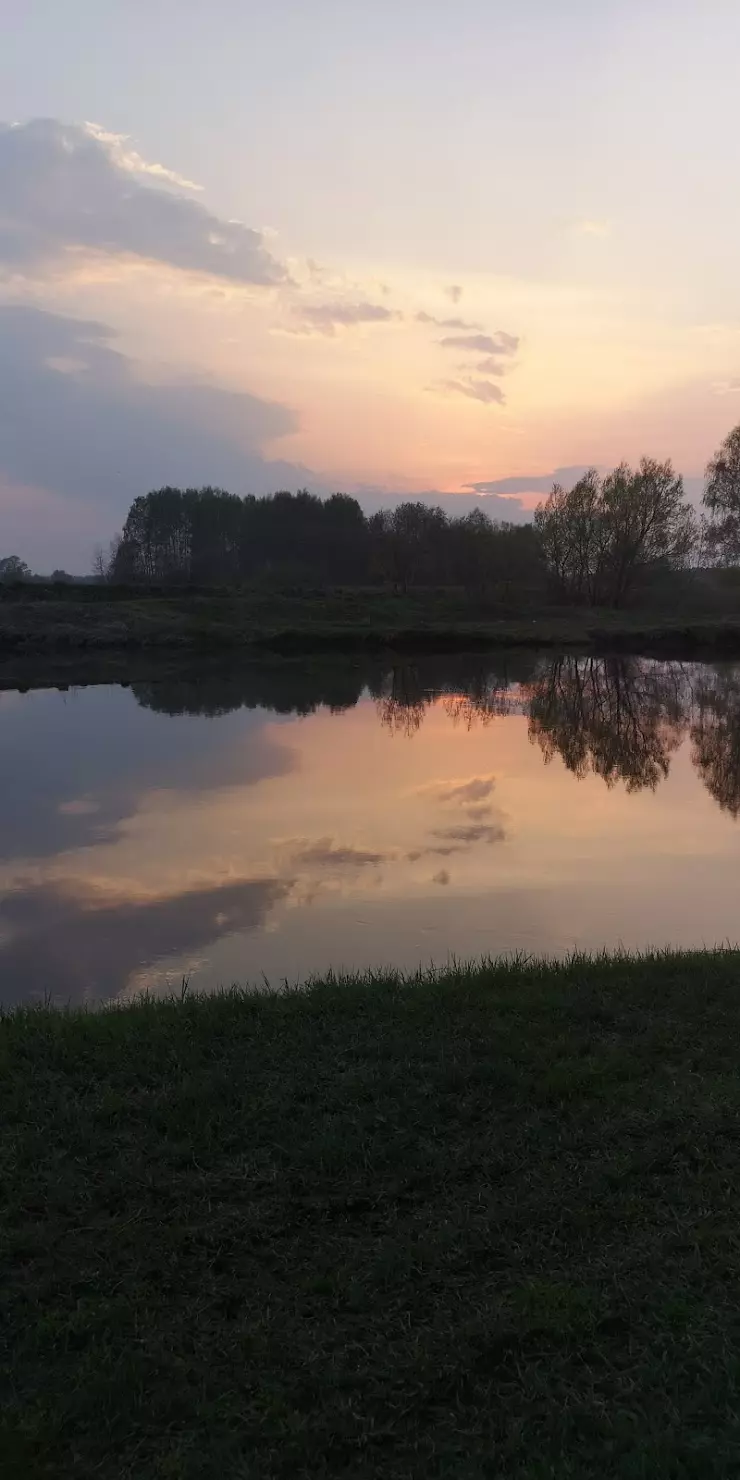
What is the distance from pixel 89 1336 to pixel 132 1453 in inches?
24.2

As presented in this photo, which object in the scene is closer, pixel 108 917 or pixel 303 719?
pixel 108 917

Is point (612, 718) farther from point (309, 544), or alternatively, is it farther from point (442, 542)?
point (309, 544)

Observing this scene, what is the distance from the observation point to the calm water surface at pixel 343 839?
9.38m

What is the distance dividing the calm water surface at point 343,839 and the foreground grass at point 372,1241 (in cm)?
271

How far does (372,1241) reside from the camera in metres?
4.14

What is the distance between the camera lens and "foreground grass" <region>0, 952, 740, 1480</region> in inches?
123

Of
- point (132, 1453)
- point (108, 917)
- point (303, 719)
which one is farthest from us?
point (303, 719)

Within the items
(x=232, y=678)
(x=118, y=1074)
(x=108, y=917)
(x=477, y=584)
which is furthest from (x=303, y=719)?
(x=477, y=584)

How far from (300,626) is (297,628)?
3.40ft

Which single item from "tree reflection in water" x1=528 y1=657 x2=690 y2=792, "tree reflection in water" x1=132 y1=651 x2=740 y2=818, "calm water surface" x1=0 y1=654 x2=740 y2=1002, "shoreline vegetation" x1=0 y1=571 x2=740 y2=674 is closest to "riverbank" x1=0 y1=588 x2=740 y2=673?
"shoreline vegetation" x1=0 y1=571 x2=740 y2=674

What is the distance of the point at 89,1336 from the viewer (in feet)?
11.8

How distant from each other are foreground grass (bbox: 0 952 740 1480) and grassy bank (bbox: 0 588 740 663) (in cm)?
4339

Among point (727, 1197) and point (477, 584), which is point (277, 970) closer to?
point (727, 1197)

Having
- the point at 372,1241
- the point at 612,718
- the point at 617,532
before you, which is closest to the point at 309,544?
the point at 617,532
